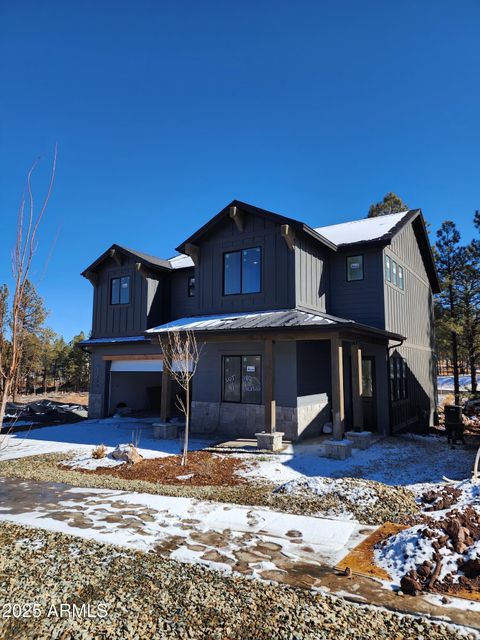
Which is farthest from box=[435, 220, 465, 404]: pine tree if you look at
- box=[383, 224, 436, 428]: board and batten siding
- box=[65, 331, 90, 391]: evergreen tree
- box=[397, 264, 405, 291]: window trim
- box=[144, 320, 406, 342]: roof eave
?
box=[65, 331, 90, 391]: evergreen tree

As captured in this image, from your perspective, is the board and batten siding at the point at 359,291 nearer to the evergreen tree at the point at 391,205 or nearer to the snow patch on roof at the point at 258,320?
the snow patch on roof at the point at 258,320

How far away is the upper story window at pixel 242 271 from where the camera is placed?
13234 mm

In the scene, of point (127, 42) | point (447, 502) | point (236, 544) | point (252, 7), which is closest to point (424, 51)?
point (252, 7)

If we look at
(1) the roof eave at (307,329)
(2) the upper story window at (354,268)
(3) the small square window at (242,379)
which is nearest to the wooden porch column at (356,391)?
(1) the roof eave at (307,329)

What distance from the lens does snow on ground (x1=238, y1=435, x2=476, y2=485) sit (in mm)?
8148

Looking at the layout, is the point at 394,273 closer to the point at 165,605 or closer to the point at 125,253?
the point at 125,253

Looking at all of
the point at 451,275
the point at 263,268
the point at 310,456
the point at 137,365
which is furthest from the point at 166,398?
the point at 451,275

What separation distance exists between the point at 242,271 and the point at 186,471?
7159 mm

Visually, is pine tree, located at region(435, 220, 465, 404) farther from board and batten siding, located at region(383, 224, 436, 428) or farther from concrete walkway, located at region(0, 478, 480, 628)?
concrete walkway, located at region(0, 478, 480, 628)

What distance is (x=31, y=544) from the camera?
471 cm

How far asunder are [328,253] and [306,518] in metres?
10.4

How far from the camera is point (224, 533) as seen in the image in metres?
5.12

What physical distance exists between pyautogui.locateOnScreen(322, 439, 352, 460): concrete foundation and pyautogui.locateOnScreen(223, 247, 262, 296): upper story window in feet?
18.4

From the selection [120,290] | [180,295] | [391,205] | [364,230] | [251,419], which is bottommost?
[251,419]
